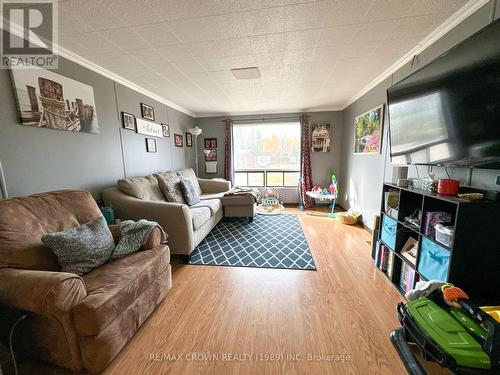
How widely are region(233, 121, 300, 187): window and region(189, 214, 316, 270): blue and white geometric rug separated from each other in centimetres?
155

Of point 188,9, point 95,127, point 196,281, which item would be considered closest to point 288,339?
point 196,281

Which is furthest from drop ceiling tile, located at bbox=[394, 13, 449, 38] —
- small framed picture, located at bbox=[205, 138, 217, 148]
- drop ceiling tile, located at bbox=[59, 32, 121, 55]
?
small framed picture, located at bbox=[205, 138, 217, 148]

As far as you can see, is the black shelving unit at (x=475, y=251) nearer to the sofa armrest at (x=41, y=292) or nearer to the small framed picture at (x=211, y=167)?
the sofa armrest at (x=41, y=292)

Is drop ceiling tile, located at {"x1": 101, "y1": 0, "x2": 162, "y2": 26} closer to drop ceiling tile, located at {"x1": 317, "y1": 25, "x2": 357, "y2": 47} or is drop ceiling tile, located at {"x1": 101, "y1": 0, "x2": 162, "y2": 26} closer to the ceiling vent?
the ceiling vent

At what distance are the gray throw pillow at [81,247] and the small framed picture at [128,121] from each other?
5.44 ft

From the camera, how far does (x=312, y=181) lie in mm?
4625

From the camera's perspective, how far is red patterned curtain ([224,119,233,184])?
467 centimetres

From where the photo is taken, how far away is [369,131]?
3.01 metres

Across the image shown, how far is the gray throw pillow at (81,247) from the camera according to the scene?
4.18 feet

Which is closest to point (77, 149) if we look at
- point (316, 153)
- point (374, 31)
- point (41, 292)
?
point (41, 292)

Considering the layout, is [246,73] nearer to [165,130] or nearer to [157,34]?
[157,34]

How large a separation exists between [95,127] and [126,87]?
0.82m

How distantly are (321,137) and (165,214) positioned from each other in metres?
3.71

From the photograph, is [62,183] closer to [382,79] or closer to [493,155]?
[493,155]
